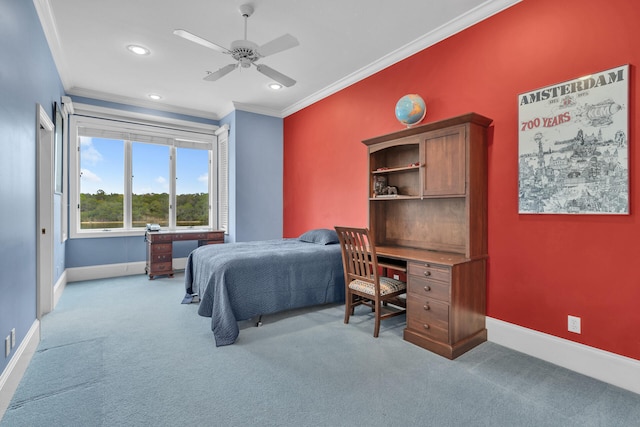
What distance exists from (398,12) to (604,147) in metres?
2.00

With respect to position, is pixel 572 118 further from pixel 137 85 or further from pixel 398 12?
pixel 137 85

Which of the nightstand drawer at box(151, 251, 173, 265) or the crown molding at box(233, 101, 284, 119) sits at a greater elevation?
the crown molding at box(233, 101, 284, 119)

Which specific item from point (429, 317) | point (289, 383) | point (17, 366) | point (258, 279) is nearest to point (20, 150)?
point (17, 366)

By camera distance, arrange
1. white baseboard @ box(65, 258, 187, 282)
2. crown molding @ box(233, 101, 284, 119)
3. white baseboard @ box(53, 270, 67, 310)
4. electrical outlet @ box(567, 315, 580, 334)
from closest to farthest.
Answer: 1. electrical outlet @ box(567, 315, 580, 334)
2. white baseboard @ box(53, 270, 67, 310)
3. white baseboard @ box(65, 258, 187, 282)
4. crown molding @ box(233, 101, 284, 119)

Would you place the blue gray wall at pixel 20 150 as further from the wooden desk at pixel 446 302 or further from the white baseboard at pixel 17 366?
the wooden desk at pixel 446 302

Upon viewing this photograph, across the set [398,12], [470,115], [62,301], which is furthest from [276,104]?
[62,301]

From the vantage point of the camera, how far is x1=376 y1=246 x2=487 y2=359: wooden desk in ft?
8.21

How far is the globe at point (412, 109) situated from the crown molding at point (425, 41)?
1.96 feet

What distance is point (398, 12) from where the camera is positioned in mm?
2906

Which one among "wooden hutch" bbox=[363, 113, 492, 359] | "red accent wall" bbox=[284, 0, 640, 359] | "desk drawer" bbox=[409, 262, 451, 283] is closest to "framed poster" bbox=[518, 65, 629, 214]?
"red accent wall" bbox=[284, 0, 640, 359]

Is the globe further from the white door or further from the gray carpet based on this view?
the white door

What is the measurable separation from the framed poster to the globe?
0.91 m

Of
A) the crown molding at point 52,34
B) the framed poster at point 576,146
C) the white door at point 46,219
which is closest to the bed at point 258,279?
the white door at point 46,219

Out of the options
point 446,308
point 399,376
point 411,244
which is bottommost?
point 399,376
